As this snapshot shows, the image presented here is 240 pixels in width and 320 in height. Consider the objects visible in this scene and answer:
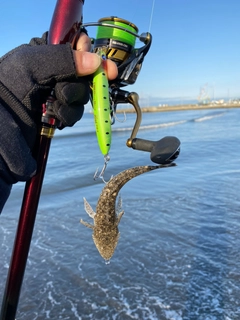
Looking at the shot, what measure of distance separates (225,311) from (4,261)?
2994mm

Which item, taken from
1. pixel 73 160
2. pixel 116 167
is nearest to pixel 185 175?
pixel 116 167

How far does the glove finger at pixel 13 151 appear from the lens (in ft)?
4.83

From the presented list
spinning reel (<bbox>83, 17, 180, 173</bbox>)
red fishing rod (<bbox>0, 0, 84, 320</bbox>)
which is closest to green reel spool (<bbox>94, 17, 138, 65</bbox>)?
spinning reel (<bbox>83, 17, 180, 173</bbox>)

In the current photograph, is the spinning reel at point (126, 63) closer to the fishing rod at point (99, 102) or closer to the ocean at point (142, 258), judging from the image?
the fishing rod at point (99, 102)

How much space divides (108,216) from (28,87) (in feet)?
5.53

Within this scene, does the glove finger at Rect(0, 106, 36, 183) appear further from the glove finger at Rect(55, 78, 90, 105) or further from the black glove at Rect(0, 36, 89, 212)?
the glove finger at Rect(55, 78, 90, 105)

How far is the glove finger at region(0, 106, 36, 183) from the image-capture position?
147cm

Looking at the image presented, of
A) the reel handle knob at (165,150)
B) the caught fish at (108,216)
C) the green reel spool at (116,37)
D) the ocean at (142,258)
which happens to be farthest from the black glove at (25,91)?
the ocean at (142,258)

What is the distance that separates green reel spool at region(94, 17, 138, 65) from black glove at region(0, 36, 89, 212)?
357 mm

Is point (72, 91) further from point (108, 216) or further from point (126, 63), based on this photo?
point (108, 216)

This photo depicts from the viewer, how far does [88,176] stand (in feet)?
32.2

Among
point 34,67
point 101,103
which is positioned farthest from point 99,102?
point 34,67

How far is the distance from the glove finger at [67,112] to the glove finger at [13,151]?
9.5 inches

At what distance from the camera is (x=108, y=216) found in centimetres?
291
